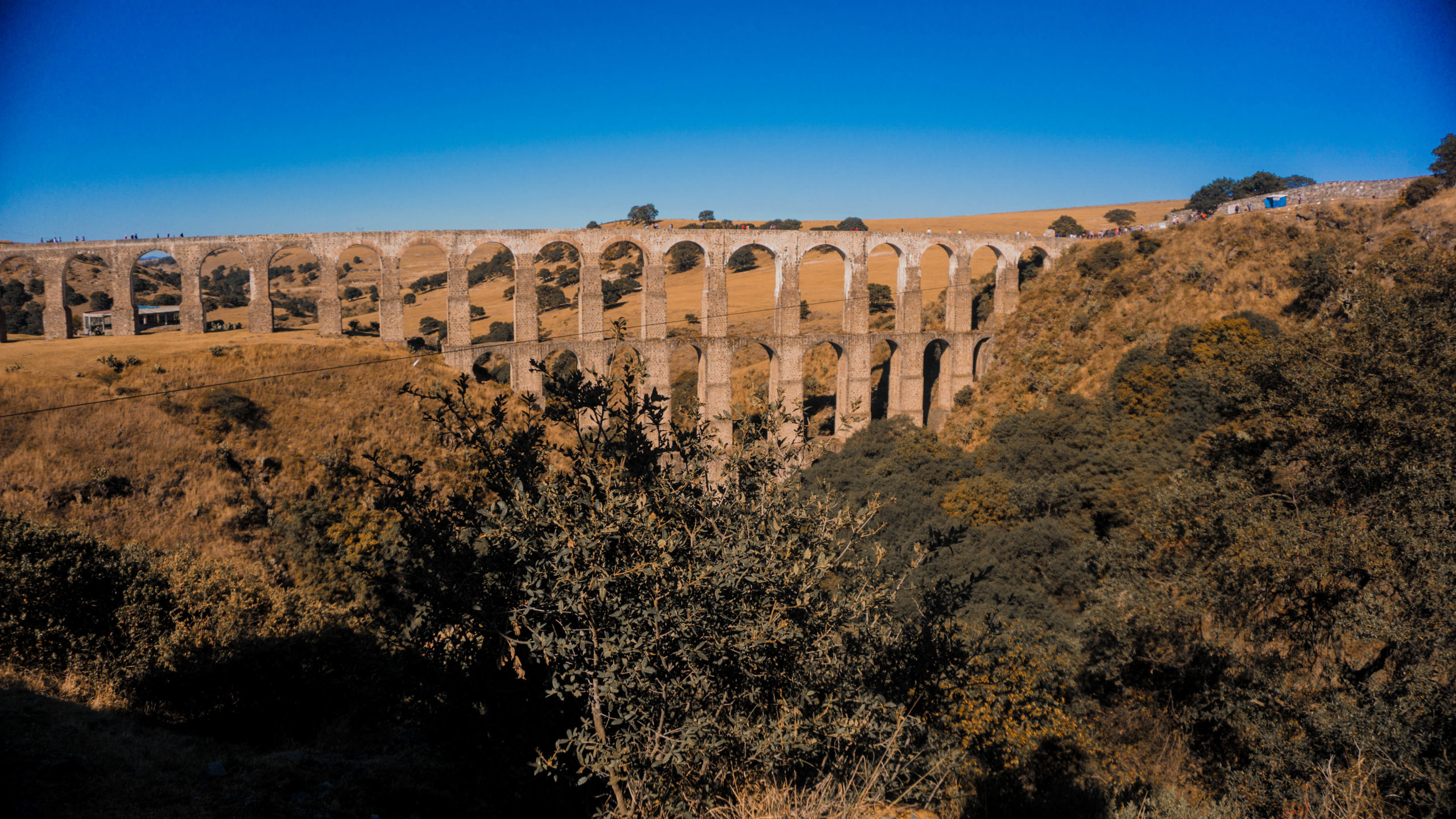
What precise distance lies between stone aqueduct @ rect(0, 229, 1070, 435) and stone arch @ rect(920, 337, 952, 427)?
40 centimetres

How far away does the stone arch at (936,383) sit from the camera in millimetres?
35031

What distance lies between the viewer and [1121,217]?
70.6 metres

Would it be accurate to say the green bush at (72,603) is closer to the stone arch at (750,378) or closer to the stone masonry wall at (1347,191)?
the stone arch at (750,378)

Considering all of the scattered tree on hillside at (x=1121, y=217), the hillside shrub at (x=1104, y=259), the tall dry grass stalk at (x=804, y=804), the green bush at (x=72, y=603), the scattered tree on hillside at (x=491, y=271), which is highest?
the scattered tree on hillside at (x=1121, y=217)

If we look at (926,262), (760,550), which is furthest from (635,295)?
(760,550)

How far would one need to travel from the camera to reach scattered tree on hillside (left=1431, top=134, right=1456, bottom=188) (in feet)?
88.6

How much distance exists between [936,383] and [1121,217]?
1861 inches

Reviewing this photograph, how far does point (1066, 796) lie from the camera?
30.2 feet

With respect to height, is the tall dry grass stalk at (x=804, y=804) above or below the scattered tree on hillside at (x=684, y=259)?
below

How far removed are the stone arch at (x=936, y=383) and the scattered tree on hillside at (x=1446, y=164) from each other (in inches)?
735

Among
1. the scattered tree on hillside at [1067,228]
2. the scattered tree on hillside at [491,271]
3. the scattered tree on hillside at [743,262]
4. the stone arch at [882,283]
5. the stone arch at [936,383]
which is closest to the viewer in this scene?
the stone arch at [882,283]

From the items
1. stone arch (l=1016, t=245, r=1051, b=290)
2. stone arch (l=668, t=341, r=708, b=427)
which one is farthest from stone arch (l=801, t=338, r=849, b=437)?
stone arch (l=1016, t=245, r=1051, b=290)

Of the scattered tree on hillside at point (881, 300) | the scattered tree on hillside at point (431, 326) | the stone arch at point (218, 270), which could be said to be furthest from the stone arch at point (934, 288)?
the scattered tree on hillside at point (431, 326)

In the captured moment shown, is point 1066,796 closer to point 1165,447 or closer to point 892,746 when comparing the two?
point 892,746
